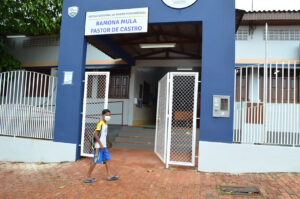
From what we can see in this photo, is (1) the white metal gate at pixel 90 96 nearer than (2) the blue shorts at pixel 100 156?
No

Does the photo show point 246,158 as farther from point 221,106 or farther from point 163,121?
point 163,121

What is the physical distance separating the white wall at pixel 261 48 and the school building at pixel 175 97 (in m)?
0.05

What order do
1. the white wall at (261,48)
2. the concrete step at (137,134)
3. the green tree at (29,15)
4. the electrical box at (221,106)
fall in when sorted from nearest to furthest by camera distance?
the electrical box at (221,106) < the concrete step at (137,134) < the green tree at (29,15) < the white wall at (261,48)

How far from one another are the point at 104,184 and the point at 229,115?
9.52ft

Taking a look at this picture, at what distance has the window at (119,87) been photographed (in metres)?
10.5

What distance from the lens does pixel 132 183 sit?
Result: 4.47m

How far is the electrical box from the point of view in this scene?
507 centimetres

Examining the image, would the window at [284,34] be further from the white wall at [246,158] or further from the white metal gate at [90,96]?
the white metal gate at [90,96]

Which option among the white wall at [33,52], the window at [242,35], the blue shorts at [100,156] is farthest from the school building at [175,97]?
the white wall at [33,52]

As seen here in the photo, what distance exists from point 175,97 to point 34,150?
3.98 meters

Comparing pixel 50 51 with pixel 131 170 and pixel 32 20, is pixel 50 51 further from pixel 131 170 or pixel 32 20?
pixel 131 170

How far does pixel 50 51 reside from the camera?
11578mm

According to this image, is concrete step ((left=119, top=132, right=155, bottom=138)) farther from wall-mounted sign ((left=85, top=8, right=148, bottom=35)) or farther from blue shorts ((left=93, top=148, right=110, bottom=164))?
wall-mounted sign ((left=85, top=8, right=148, bottom=35))

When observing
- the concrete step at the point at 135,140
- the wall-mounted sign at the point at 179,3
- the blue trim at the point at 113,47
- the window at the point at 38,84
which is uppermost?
the wall-mounted sign at the point at 179,3
